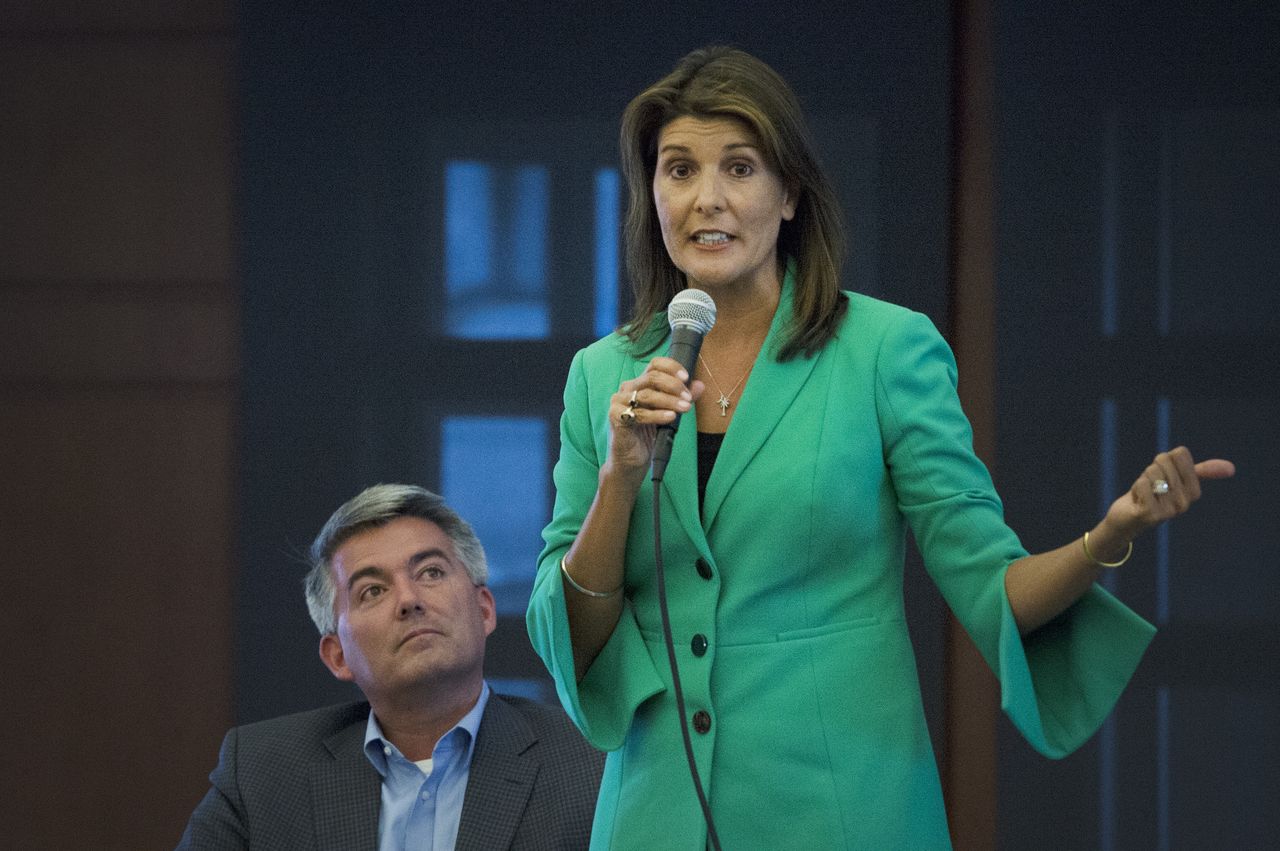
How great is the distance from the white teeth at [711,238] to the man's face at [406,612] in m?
1.26

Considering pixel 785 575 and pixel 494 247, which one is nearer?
pixel 785 575

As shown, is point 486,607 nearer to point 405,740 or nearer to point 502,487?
point 405,740

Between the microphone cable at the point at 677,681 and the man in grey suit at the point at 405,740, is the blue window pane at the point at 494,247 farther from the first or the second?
the microphone cable at the point at 677,681

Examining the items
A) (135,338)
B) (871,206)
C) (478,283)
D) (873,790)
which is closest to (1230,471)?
(873,790)

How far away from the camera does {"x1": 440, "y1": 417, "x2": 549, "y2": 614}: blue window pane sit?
134 inches

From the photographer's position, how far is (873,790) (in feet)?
4.27

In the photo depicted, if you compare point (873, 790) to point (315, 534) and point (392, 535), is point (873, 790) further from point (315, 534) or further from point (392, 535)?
point (315, 534)

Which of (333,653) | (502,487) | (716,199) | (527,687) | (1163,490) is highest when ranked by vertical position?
(716,199)

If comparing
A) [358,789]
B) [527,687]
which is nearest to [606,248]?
[527,687]

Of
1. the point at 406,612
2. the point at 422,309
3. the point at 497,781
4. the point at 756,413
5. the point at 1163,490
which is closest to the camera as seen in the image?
the point at 1163,490

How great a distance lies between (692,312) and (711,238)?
0.45ft

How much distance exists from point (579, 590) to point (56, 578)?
98.8 inches

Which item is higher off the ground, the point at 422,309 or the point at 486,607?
the point at 422,309

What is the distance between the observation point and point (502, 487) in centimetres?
344
